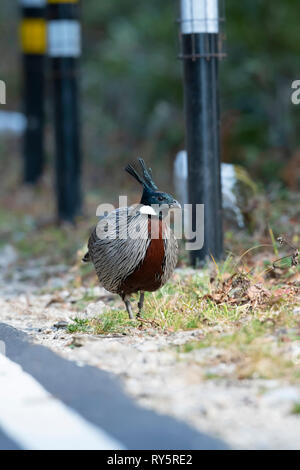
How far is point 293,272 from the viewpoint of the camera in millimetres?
6211

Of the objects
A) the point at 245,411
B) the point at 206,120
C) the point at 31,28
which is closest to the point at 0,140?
the point at 31,28

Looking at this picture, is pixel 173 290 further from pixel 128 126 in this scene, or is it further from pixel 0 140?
pixel 0 140

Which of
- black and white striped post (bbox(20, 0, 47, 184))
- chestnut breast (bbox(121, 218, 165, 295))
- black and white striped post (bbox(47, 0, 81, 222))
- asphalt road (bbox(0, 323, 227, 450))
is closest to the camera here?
asphalt road (bbox(0, 323, 227, 450))

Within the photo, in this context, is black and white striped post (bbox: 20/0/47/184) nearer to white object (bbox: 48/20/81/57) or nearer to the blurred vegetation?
the blurred vegetation

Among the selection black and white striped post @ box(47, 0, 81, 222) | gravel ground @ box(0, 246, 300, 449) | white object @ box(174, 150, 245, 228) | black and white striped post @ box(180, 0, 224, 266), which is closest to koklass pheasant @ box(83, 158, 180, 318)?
gravel ground @ box(0, 246, 300, 449)

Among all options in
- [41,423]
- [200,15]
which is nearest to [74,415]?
[41,423]

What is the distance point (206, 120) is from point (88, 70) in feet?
33.5

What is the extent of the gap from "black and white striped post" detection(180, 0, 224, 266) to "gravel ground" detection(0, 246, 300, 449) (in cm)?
161

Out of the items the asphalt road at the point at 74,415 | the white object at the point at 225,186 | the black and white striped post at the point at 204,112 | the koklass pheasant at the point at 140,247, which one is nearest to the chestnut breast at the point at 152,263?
the koklass pheasant at the point at 140,247

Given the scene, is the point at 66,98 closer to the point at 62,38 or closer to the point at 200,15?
the point at 62,38

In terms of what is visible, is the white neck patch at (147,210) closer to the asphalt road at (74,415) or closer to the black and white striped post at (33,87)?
the asphalt road at (74,415)

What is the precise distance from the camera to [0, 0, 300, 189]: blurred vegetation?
12086 millimetres

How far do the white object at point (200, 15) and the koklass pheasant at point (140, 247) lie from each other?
67.4 inches

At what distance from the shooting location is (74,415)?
3857mm
